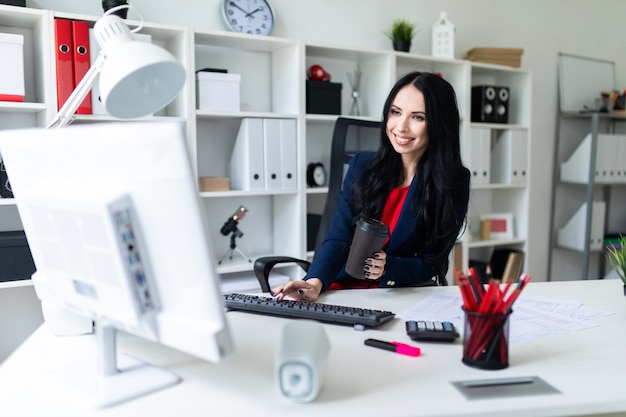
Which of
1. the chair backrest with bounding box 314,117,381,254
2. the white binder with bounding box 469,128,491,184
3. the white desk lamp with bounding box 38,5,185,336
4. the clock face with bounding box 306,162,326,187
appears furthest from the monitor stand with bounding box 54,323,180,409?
the white binder with bounding box 469,128,491,184

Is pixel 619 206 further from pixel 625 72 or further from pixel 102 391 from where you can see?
pixel 102 391

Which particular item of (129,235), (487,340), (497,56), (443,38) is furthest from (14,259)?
(497,56)

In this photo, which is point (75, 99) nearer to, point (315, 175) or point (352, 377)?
point (352, 377)

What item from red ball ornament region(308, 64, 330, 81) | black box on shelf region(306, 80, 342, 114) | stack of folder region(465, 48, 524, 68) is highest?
stack of folder region(465, 48, 524, 68)

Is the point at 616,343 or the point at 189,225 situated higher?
the point at 189,225

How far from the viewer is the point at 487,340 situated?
3.25ft

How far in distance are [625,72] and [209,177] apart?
3593mm

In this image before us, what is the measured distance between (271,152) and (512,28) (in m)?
2.23

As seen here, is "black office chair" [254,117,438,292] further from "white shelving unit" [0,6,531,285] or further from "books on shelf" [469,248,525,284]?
"books on shelf" [469,248,525,284]

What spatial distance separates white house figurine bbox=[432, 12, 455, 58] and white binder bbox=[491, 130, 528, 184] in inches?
27.3

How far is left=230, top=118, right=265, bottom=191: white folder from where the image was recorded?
8.91 feet

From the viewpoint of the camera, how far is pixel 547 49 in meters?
4.07

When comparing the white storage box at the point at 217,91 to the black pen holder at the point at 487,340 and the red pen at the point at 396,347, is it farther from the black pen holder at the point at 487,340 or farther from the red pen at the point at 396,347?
the black pen holder at the point at 487,340

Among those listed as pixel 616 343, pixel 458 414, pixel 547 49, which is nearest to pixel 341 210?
pixel 616 343
